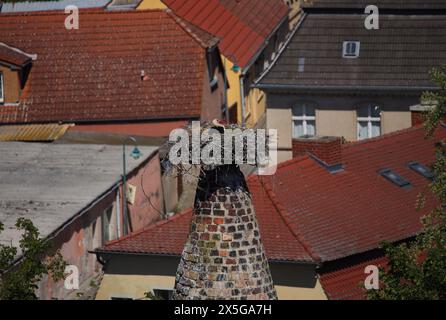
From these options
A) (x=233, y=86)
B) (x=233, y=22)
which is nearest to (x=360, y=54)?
(x=233, y=86)

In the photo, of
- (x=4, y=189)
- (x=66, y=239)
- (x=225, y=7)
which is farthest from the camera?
(x=225, y=7)

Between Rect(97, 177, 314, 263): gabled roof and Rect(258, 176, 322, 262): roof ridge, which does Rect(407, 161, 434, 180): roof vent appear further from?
Rect(97, 177, 314, 263): gabled roof

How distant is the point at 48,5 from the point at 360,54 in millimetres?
12547

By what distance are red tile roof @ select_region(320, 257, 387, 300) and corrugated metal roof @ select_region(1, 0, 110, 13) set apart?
25.8 m

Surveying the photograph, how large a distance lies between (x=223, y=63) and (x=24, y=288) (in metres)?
31.4

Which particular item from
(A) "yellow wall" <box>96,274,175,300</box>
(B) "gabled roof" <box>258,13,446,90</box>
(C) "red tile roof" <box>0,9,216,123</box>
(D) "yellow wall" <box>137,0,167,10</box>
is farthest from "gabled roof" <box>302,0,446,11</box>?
(A) "yellow wall" <box>96,274,175,300</box>

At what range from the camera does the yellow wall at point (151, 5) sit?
53.1 metres

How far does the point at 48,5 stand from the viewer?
189ft

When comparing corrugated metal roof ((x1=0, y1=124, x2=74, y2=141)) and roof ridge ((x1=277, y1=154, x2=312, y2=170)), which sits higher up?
corrugated metal roof ((x1=0, y1=124, x2=74, y2=141))

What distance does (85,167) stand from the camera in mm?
41594

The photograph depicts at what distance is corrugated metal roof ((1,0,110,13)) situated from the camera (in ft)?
185
